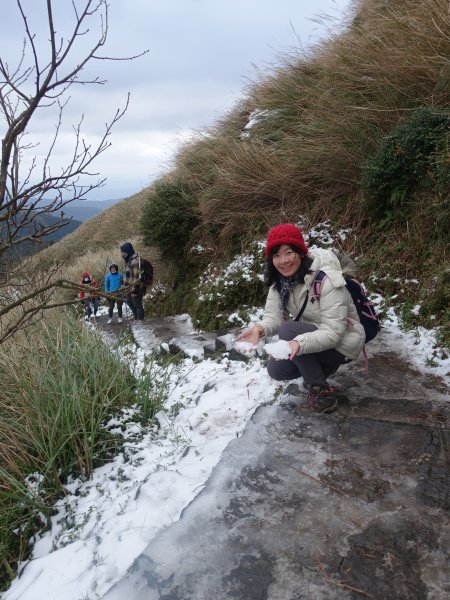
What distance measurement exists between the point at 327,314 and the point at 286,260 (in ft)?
1.47

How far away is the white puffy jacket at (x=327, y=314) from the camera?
8.97ft

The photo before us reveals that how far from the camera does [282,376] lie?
316cm

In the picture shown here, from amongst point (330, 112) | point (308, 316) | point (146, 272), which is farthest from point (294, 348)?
point (146, 272)

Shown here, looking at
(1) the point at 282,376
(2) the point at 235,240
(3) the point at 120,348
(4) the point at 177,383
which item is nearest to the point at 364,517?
(1) the point at 282,376

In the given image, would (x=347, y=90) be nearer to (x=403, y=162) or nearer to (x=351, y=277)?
(x=403, y=162)

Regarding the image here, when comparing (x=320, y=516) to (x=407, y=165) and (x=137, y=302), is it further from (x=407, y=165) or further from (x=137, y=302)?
(x=137, y=302)

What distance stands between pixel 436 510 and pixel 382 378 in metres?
1.49

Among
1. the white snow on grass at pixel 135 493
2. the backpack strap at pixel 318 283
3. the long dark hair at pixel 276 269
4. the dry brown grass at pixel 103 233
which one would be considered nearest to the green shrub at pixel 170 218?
the white snow on grass at pixel 135 493

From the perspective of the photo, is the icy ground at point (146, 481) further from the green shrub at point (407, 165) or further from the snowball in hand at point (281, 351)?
the green shrub at point (407, 165)

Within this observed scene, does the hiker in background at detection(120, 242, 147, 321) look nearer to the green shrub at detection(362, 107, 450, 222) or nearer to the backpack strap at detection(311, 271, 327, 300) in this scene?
the green shrub at detection(362, 107, 450, 222)

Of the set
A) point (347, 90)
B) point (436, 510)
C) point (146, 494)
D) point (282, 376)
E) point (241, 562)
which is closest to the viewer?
point (241, 562)

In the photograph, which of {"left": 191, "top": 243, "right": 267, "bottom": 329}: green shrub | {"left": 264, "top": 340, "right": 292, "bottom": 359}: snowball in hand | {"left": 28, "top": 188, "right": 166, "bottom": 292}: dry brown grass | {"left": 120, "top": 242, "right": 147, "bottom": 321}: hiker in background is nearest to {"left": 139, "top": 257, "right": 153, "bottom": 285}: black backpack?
{"left": 120, "top": 242, "right": 147, "bottom": 321}: hiker in background

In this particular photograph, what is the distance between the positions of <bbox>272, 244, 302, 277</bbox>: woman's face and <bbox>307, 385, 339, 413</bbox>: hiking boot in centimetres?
88

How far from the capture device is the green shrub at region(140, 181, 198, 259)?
28.1ft
